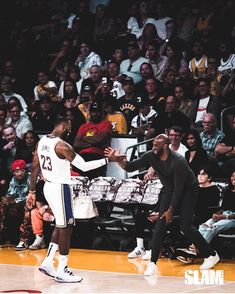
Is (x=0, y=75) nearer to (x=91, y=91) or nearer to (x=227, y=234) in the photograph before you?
(x=91, y=91)

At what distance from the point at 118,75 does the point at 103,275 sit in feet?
19.5

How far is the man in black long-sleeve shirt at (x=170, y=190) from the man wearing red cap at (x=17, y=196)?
11.3ft

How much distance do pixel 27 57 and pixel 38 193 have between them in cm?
571

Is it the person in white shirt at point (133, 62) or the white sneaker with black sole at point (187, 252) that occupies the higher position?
the person in white shirt at point (133, 62)

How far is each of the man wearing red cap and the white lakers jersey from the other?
3.39m

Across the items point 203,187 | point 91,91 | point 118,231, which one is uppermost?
point 91,91

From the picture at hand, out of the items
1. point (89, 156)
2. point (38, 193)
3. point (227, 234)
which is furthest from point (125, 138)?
point (227, 234)

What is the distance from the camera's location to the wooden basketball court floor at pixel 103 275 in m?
10.3

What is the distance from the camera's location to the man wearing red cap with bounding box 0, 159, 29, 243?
1425 centimetres

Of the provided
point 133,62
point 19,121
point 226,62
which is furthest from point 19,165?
point 226,62

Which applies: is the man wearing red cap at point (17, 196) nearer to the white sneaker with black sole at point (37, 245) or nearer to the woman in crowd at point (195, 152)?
the white sneaker with black sole at point (37, 245)

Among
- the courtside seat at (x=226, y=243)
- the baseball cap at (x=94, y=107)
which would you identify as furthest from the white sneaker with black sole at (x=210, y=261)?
the baseball cap at (x=94, y=107)

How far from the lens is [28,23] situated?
19703 millimetres

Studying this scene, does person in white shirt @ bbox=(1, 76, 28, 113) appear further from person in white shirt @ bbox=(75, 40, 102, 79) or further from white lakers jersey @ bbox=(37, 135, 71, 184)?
white lakers jersey @ bbox=(37, 135, 71, 184)
